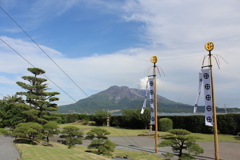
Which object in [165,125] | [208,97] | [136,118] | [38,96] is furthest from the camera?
[136,118]

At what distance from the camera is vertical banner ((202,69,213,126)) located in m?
9.59

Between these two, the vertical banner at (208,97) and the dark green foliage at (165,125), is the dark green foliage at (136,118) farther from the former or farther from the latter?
the vertical banner at (208,97)

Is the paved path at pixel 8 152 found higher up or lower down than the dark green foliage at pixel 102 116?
lower down

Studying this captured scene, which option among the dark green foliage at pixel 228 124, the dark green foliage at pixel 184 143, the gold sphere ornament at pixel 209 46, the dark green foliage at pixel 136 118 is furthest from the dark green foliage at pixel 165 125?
the gold sphere ornament at pixel 209 46

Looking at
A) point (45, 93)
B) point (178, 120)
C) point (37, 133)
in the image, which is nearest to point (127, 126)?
point (178, 120)

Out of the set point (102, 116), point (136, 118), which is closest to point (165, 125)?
point (136, 118)

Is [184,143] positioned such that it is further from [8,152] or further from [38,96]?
[38,96]

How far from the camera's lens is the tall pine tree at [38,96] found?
18.0 metres

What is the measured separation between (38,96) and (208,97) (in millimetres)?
14100

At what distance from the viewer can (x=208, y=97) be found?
381 inches

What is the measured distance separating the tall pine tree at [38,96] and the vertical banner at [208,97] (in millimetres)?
13088

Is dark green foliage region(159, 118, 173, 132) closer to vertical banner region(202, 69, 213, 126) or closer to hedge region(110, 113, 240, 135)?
hedge region(110, 113, 240, 135)

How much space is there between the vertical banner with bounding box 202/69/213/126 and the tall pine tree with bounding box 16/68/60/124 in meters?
13.1

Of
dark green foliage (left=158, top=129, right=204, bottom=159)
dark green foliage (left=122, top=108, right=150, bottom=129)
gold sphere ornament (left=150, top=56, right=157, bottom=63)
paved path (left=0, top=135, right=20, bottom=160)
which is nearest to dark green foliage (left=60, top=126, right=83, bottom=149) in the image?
paved path (left=0, top=135, right=20, bottom=160)
